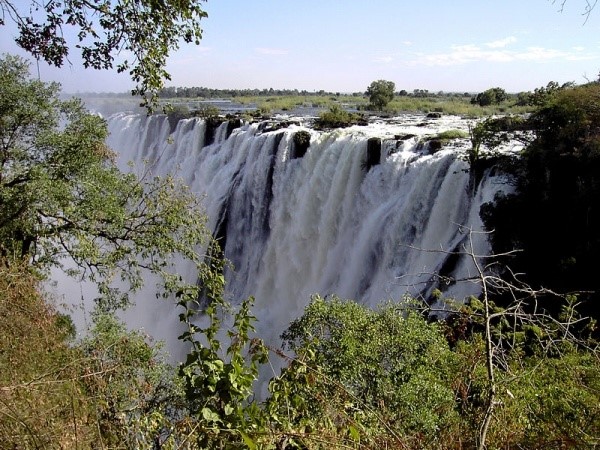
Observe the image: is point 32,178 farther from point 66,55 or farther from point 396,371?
point 396,371

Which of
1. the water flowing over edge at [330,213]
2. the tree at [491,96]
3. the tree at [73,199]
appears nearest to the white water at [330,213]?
the water flowing over edge at [330,213]

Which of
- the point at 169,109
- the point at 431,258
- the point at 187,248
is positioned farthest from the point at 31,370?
the point at 431,258

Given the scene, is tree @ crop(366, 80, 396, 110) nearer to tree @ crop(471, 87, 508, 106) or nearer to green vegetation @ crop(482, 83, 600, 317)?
tree @ crop(471, 87, 508, 106)

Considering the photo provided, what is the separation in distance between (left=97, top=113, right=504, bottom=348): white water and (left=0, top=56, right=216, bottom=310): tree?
1.12 metres

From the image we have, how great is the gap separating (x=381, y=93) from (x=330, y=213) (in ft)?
75.6

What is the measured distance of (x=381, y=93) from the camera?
1474 inches

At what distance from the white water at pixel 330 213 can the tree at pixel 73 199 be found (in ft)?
3.66

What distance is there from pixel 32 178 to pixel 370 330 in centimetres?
616

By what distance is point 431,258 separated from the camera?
12.8 metres

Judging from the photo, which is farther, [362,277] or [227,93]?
[227,93]

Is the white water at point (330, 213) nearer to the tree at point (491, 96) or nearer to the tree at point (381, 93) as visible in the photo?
the tree at point (381, 93)

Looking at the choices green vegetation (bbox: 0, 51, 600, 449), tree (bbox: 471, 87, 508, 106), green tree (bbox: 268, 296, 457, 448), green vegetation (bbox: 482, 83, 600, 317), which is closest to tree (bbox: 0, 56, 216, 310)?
green vegetation (bbox: 0, 51, 600, 449)

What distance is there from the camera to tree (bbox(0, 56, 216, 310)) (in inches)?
326

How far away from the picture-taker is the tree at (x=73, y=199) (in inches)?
326
